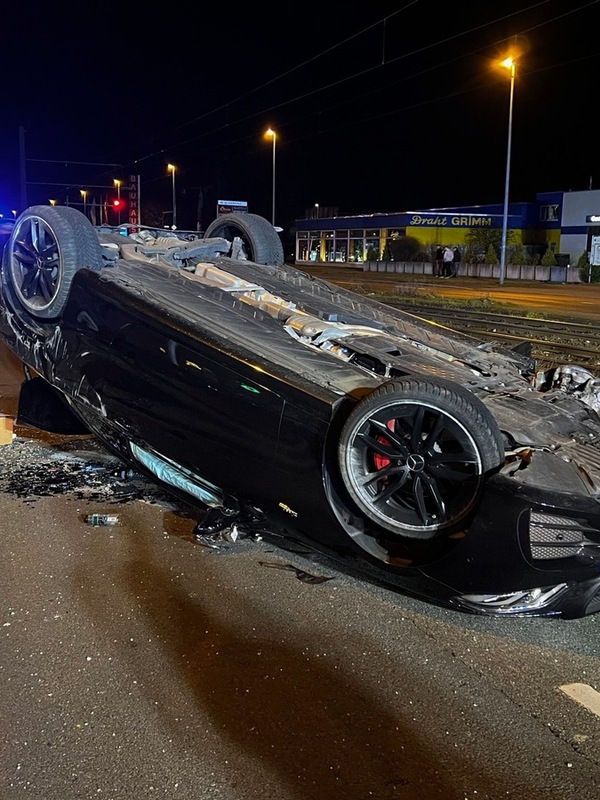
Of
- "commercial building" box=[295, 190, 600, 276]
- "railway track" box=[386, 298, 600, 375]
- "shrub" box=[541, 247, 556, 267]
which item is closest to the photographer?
"railway track" box=[386, 298, 600, 375]

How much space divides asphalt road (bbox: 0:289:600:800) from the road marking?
0.02 m

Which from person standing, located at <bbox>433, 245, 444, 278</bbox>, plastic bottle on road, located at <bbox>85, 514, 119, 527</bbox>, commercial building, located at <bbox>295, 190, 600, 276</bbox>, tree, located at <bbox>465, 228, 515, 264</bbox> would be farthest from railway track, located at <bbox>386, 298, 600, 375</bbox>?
tree, located at <bbox>465, 228, 515, 264</bbox>

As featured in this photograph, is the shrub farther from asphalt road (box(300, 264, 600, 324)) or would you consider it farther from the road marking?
the road marking

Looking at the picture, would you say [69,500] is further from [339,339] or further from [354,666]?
[354,666]

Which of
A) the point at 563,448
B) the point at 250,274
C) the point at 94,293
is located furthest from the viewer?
the point at 250,274

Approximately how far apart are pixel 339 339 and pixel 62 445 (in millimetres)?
3032

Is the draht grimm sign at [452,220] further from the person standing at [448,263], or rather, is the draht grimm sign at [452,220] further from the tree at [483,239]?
the person standing at [448,263]

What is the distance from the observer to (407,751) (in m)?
2.61

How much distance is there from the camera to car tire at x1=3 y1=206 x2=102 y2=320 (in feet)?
16.4

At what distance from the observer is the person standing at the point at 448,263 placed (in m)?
35.4

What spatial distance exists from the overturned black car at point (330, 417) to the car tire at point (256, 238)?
4.10 ft

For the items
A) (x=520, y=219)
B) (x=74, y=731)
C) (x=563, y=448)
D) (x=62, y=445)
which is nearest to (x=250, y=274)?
(x=62, y=445)

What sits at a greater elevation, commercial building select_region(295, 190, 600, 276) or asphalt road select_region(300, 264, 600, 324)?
commercial building select_region(295, 190, 600, 276)

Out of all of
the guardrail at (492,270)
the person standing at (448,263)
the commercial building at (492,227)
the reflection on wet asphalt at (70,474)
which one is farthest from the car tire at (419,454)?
the commercial building at (492,227)
